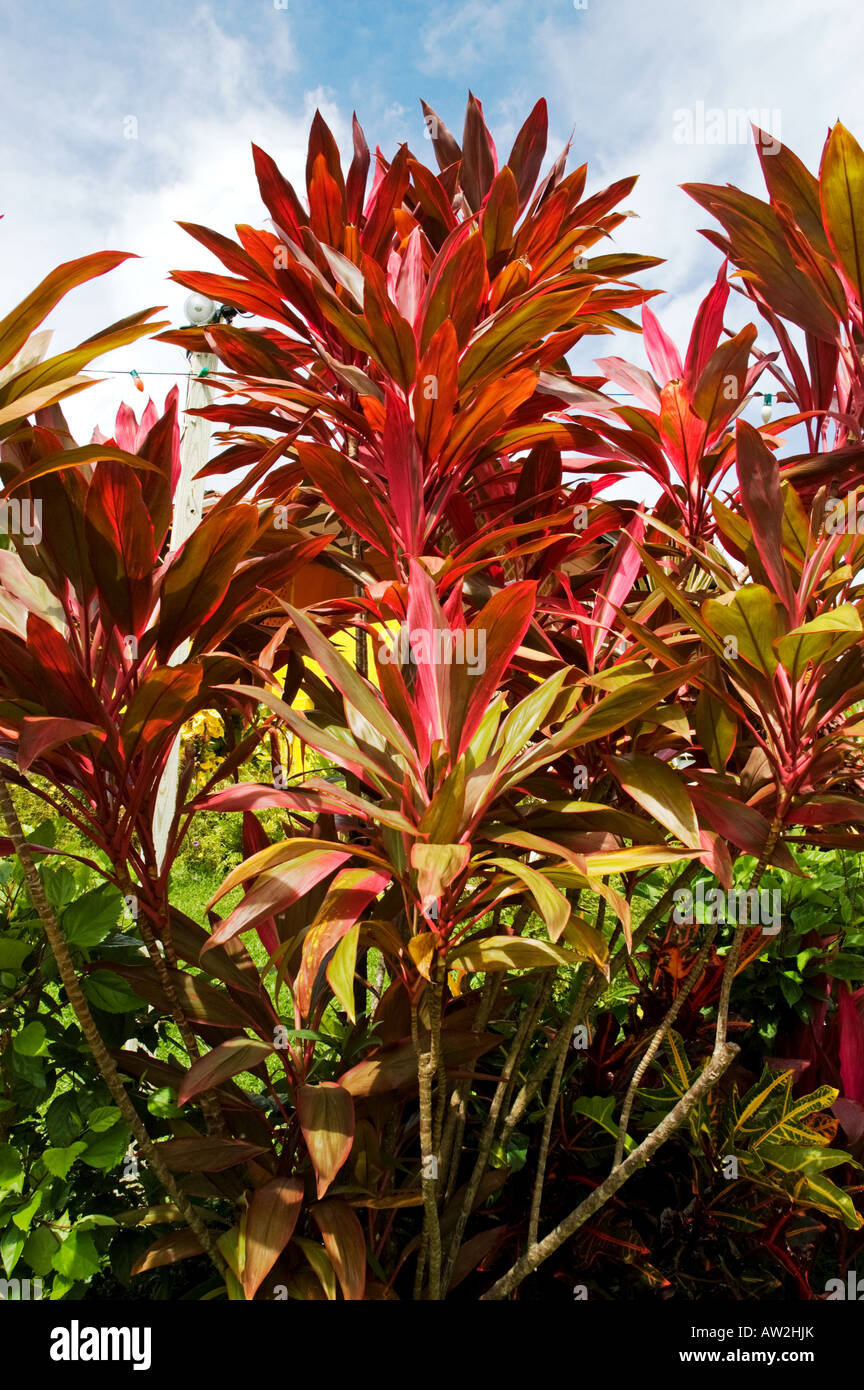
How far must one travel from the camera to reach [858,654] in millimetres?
1204

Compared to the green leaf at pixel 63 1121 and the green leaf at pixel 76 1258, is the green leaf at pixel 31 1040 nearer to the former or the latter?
the green leaf at pixel 63 1121

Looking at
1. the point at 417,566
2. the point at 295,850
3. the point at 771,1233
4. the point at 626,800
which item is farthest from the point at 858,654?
the point at 771,1233

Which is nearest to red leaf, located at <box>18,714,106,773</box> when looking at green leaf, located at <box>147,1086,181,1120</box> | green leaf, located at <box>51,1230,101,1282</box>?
green leaf, located at <box>147,1086,181,1120</box>

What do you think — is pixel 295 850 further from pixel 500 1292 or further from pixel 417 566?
pixel 500 1292

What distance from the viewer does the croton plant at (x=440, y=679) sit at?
1.06m

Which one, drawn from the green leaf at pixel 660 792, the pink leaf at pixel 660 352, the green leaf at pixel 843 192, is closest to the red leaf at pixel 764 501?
the green leaf at pixel 660 792

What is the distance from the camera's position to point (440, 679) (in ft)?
3.43

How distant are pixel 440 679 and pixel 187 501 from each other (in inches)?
44.8

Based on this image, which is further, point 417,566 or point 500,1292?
point 500,1292

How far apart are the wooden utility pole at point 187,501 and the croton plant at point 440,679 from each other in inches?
5.3

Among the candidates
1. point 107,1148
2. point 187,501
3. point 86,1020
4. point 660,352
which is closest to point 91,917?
point 86,1020

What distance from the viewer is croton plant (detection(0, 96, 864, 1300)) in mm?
1056

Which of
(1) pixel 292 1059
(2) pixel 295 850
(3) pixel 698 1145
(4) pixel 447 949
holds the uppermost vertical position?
(2) pixel 295 850

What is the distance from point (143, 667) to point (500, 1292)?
1004 mm
